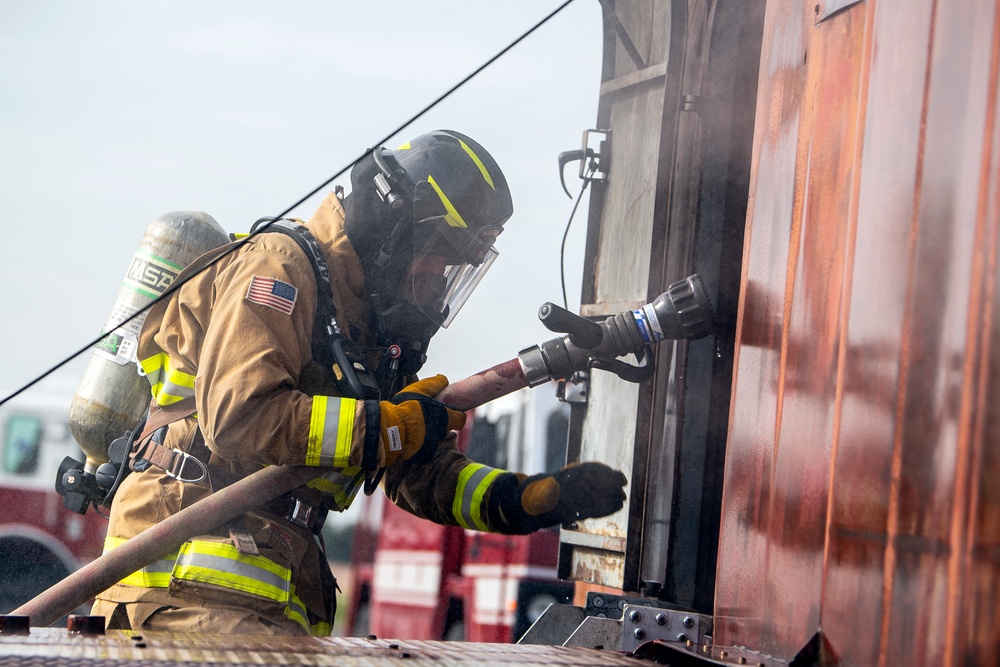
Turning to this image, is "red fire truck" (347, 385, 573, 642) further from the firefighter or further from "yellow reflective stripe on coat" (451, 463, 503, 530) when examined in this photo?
the firefighter

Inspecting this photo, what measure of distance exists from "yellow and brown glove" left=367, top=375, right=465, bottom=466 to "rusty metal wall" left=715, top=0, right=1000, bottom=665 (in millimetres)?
859

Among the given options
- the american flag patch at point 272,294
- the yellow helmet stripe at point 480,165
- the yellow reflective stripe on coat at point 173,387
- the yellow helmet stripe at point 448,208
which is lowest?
the yellow reflective stripe on coat at point 173,387

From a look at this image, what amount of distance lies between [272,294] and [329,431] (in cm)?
33

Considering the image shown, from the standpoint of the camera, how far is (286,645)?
63.6 inches

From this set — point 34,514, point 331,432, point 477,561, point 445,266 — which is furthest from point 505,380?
point 34,514

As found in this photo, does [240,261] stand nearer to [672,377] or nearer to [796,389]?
[672,377]

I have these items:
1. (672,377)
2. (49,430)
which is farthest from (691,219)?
(49,430)

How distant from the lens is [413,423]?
2410 mm

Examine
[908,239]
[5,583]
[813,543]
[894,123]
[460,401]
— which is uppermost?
[894,123]

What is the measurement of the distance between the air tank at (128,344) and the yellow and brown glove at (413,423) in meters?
0.79

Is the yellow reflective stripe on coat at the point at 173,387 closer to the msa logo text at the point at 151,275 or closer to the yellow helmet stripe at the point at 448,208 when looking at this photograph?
the msa logo text at the point at 151,275

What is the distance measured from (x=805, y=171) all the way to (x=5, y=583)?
27.2 feet

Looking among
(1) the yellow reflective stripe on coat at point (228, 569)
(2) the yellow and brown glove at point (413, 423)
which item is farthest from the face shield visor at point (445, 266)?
(1) the yellow reflective stripe on coat at point (228, 569)

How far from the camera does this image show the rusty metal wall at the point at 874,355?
3.51 feet
